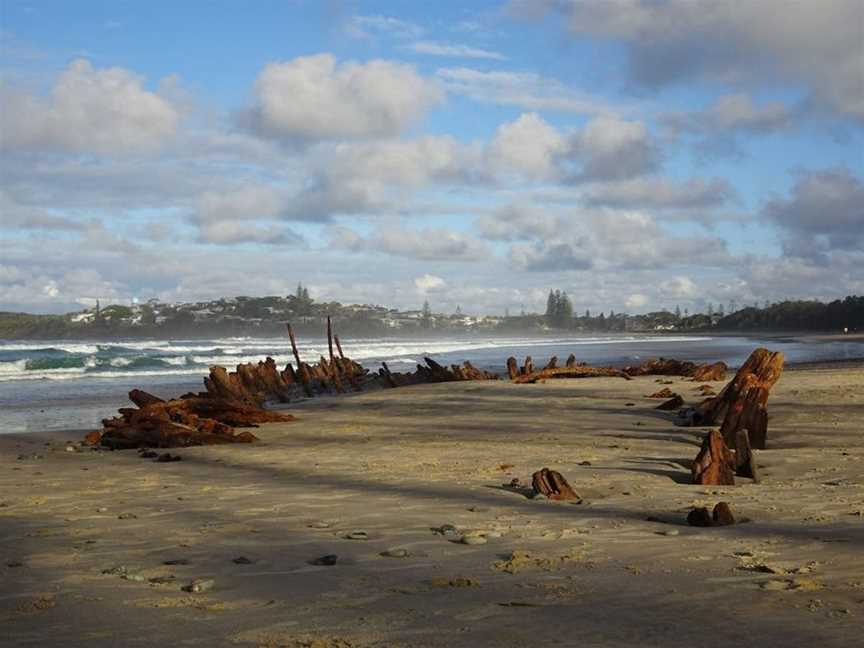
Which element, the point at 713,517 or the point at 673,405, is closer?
the point at 713,517

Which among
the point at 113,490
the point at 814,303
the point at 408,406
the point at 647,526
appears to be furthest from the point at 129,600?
the point at 814,303

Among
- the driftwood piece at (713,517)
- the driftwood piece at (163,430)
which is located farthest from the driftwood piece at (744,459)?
the driftwood piece at (163,430)

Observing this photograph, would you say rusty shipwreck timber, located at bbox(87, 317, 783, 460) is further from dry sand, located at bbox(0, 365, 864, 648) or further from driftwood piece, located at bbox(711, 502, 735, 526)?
driftwood piece, located at bbox(711, 502, 735, 526)

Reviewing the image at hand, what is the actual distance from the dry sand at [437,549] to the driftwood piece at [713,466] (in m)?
0.17

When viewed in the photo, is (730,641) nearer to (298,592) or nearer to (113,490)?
(298,592)

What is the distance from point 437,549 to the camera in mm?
5641

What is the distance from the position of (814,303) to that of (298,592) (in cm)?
12028

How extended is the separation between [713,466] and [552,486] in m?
1.65

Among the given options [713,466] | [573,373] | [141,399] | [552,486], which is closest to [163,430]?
[141,399]

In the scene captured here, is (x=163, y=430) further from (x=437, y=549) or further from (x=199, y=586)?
(x=199, y=586)

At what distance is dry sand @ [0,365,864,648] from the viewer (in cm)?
395

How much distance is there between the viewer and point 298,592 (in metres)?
4.66

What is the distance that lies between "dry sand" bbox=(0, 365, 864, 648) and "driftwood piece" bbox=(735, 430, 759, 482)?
198mm

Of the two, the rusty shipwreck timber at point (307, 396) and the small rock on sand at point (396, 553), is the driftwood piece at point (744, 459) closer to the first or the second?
the rusty shipwreck timber at point (307, 396)
